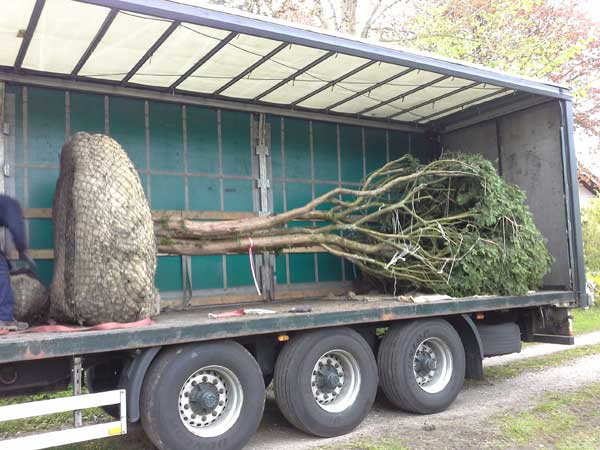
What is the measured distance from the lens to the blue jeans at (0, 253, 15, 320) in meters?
5.04

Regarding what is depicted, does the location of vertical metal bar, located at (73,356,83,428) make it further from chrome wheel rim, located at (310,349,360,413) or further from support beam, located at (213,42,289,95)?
support beam, located at (213,42,289,95)

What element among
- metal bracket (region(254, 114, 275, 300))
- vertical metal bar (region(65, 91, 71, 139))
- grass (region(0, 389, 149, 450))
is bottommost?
grass (region(0, 389, 149, 450))

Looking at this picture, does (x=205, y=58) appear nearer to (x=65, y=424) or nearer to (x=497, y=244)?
(x=65, y=424)

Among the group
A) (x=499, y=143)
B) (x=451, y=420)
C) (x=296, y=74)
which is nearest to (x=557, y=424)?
(x=451, y=420)

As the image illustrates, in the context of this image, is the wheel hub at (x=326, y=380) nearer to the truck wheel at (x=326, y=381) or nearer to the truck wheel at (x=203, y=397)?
the truck wheel at (x=326, y=381)

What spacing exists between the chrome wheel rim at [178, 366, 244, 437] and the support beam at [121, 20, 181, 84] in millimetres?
3132

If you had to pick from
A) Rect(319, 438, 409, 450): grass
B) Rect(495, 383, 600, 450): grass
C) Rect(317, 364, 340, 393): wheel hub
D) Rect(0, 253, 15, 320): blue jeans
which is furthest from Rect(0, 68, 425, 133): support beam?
Rect(495, 383, 600, 450): grass

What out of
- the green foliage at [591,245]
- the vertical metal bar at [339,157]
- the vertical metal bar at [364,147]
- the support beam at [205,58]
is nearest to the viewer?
the support beam at [205,58]

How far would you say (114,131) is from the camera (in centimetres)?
673

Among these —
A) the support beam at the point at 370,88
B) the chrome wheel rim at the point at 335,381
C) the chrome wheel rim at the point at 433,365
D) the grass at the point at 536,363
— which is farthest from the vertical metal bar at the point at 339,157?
the chrome wheel rim at the point at 335,381

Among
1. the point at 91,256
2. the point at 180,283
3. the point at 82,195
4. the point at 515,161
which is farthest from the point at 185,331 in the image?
the point at 515,161

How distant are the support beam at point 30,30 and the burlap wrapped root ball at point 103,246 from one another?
116cm

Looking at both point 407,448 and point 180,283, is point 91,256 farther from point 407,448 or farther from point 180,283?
point 407,448

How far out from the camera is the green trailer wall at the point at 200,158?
626 cm
